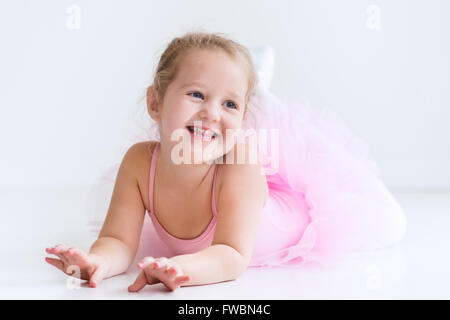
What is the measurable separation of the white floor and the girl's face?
26 centimetres

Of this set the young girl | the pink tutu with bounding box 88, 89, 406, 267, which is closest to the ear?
the young girl

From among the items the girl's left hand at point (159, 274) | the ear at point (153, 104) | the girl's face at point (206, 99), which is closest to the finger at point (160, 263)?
the girl's left hand at point (159, 274)

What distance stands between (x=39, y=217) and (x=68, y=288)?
830 millimetres

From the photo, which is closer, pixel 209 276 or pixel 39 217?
pixel 209 276

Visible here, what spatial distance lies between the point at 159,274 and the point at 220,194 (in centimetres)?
24

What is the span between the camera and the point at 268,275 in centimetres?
116

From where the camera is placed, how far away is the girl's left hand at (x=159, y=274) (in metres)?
0.93

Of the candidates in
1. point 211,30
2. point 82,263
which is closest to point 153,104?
point 82,263

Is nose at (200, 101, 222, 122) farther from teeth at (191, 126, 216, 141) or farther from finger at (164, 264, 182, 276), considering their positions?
finger at (164, 264, 182, 276)

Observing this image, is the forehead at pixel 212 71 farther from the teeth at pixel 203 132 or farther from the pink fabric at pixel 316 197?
the pink fabric at pixel 316 197

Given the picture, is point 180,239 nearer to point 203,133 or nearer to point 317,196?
point 203,133

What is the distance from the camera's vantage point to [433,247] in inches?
57.3
